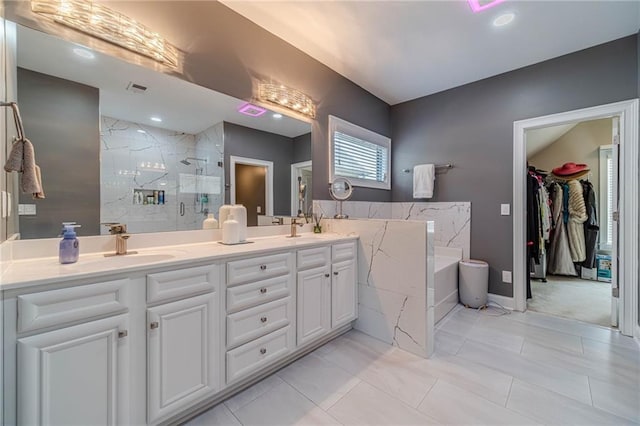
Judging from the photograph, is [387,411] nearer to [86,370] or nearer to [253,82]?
[86,370]

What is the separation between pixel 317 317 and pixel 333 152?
173 cm

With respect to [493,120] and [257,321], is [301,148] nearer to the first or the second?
[257,321]

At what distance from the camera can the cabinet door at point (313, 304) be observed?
72.1 inches

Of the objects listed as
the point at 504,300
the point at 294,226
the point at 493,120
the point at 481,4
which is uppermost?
the point at 481,4

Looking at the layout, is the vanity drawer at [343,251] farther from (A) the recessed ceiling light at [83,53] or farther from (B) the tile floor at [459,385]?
(A) the recessed ceiling light at [83,53]

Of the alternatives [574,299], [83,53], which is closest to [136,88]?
[83,53]

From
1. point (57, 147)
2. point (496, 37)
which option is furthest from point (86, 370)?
point (496, 37)

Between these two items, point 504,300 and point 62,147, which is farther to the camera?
point 504,300

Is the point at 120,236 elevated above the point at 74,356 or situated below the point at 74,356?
above

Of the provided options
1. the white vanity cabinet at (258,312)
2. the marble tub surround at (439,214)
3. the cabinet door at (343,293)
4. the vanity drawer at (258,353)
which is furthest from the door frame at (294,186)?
the vanity drawer at (258,353)

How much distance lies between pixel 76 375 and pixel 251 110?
1.93 m

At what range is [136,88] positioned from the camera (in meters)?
Answer: 1.60

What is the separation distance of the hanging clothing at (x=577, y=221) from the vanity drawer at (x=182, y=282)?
5110mm

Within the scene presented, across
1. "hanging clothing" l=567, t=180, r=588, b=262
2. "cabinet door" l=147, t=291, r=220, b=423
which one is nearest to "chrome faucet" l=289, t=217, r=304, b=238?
"cabinet door" l=147, t=291, r=220, b=423
